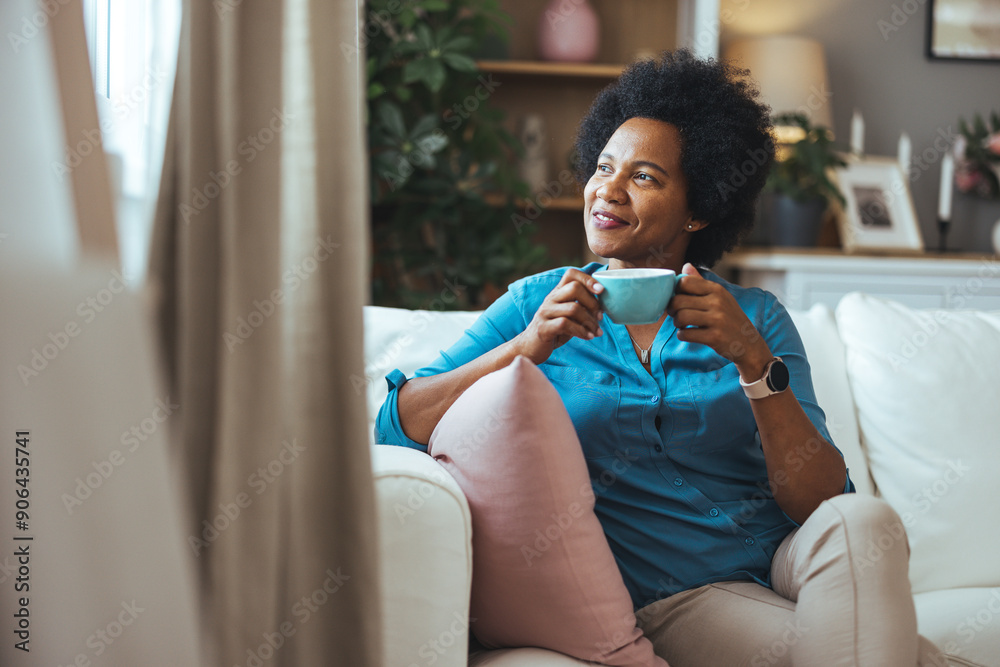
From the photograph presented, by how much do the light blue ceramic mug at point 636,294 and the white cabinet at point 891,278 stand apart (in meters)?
1.78

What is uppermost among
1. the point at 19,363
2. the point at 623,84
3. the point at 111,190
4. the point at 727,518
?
the point at 623,84

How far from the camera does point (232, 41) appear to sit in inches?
20.8

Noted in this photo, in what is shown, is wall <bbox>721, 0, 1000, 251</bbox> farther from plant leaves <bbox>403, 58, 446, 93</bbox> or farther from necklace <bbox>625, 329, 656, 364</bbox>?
necklace <bbox>625, 329, 656, 364</bbox>

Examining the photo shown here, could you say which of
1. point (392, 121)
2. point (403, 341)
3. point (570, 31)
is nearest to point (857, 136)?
point (570, 31)

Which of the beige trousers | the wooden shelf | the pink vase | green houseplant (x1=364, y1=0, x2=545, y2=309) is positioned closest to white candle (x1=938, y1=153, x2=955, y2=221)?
the wooden shelf

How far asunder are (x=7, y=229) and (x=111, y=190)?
0.06 m

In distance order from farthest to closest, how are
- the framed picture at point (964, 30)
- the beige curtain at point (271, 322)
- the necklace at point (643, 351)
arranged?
the framed picture at point (964, 30) < the necklace at point (643, 351) < the beige curtain at point (271, 322)

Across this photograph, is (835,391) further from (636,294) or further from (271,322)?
(271,322)

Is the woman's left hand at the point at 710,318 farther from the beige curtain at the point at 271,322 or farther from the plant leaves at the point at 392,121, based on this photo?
the plant leaves at the point at 392,121

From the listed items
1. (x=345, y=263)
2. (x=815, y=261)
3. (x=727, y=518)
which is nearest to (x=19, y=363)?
(x=345, y=263)

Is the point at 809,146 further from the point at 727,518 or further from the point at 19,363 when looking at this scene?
the point at 19,363

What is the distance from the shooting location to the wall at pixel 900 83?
315cm

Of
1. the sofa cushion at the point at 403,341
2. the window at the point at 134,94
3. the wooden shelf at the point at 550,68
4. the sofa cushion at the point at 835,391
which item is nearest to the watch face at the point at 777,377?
the sofa cushion at the point at 835,391

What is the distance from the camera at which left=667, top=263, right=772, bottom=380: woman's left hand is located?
99cm
